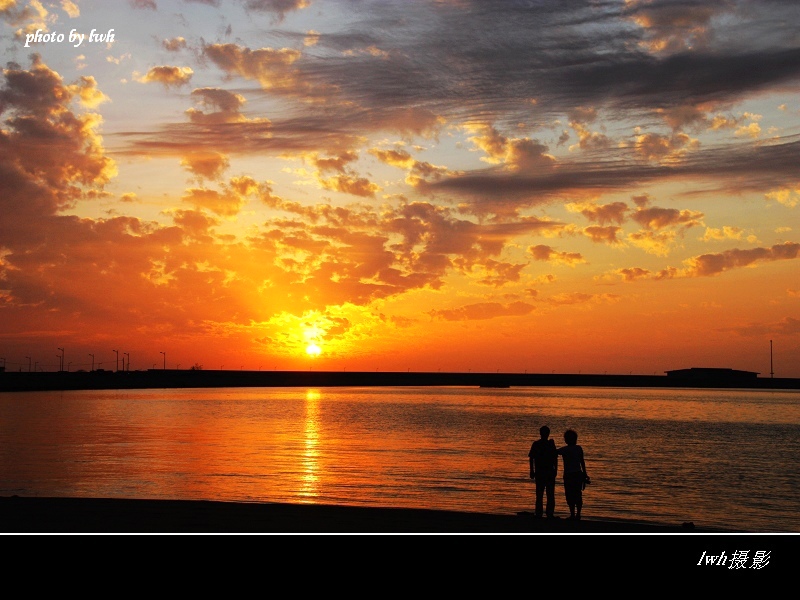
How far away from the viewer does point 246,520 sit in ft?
61.8

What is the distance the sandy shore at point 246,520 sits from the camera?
17375 millimetres

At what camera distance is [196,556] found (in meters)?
10.8

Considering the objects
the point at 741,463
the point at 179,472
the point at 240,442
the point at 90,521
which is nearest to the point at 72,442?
the point at 240,442

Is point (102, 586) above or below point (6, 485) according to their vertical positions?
above

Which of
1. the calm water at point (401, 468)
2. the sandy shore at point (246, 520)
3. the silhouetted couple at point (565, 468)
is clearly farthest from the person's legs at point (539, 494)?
the calm water at point (401, 468)

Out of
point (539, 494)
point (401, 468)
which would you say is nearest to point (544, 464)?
point (539, 494)

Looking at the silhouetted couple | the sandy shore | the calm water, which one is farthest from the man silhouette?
the calm water

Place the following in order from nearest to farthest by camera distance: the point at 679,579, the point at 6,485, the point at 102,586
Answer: the point at 102,586
the point at 679,579
the point at 6,485

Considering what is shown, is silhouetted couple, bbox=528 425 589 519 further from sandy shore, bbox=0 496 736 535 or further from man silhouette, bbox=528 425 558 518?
sandy shore, bbox=0 496 736 535

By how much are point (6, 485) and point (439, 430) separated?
5344 centimetres

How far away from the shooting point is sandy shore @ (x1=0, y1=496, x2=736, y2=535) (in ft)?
57.0

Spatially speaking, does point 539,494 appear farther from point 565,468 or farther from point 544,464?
point 565,468

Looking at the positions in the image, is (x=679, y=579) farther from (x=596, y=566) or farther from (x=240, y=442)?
(x=240, y=442)

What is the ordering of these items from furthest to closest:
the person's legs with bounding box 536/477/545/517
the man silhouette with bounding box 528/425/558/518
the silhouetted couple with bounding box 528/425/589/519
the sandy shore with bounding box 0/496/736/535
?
the person's legs with bounding box 536/477/545/517 < the man silhouette with bounding box 528/425/558/518 < the silhouetted couple with bounding box 528/425/589/519 < the sandy shore with bounding box 0/496/736/535
